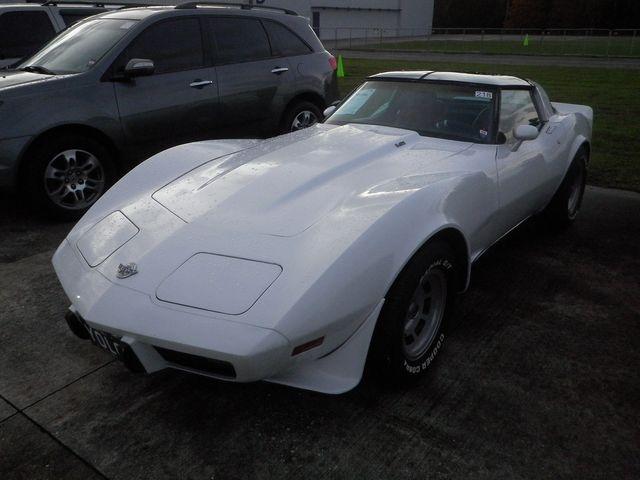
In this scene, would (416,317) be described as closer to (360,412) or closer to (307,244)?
(360,412)

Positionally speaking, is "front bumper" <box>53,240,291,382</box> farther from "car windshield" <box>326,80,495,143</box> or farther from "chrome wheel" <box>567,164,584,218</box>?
"chrome wheel" <box>567,164,584,218</box>

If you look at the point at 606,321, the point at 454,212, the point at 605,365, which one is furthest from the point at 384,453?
the point at 606,321

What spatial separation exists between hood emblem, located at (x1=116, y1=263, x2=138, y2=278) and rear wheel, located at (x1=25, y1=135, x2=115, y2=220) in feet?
9.11

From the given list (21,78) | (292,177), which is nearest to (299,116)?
(21,78)

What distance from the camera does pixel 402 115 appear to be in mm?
3789

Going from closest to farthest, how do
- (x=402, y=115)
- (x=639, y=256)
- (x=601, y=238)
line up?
1. (x=402, y=115)
2. (x=639, y=256)
3. (x=601, y=238)

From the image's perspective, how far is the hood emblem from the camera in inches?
91.4

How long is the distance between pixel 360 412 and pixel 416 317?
52cm

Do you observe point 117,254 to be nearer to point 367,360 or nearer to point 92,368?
point 92,368

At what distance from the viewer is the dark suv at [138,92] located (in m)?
4.63

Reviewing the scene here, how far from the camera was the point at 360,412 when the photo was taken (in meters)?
2.50

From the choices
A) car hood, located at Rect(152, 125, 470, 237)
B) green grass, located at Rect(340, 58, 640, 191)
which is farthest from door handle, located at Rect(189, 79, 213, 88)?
green grass, located at Rect(340, 58, 640, 191)

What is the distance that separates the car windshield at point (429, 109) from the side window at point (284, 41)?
2.55 metres

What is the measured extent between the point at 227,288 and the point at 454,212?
122cm
